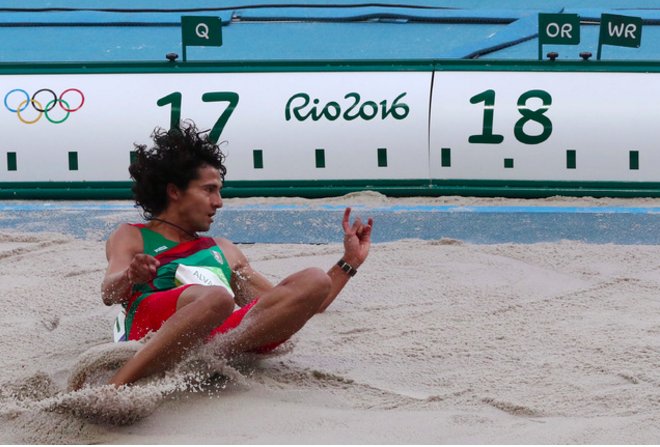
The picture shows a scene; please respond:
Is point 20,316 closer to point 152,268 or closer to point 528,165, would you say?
point 152,268

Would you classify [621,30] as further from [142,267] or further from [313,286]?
[142,267]

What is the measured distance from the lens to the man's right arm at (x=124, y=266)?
3.03 metres

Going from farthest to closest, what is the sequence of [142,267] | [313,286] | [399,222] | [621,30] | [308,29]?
1. [308,29]
2. [621,30]
3. [399,222]
4. [313,286]
5. [142,267]

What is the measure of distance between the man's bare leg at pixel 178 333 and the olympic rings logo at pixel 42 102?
3.26 meters

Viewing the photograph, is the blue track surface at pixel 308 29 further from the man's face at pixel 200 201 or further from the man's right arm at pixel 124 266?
the man's right arm at pixel 124 266

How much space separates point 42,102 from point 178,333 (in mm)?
3376

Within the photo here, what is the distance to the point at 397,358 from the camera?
11.9 feet

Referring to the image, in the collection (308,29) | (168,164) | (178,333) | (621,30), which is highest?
(308,29)

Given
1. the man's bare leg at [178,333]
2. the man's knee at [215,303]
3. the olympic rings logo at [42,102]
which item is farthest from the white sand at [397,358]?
the olympic rings logo at [42,102]

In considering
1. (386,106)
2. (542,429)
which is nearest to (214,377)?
(542,429)

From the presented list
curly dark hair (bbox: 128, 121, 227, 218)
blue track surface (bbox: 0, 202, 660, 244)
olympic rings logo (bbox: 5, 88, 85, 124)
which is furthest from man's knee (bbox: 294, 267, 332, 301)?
olympic rings logo (bbox: 5, 88, 85, 124)

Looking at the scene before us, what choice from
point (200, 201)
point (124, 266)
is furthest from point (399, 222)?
point (124, 266)

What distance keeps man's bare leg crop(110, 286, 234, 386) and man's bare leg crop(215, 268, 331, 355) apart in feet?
0.53

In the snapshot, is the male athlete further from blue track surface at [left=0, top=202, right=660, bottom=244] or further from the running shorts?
blue track surface at [left=0, top=202, right=660, bottom=244]
